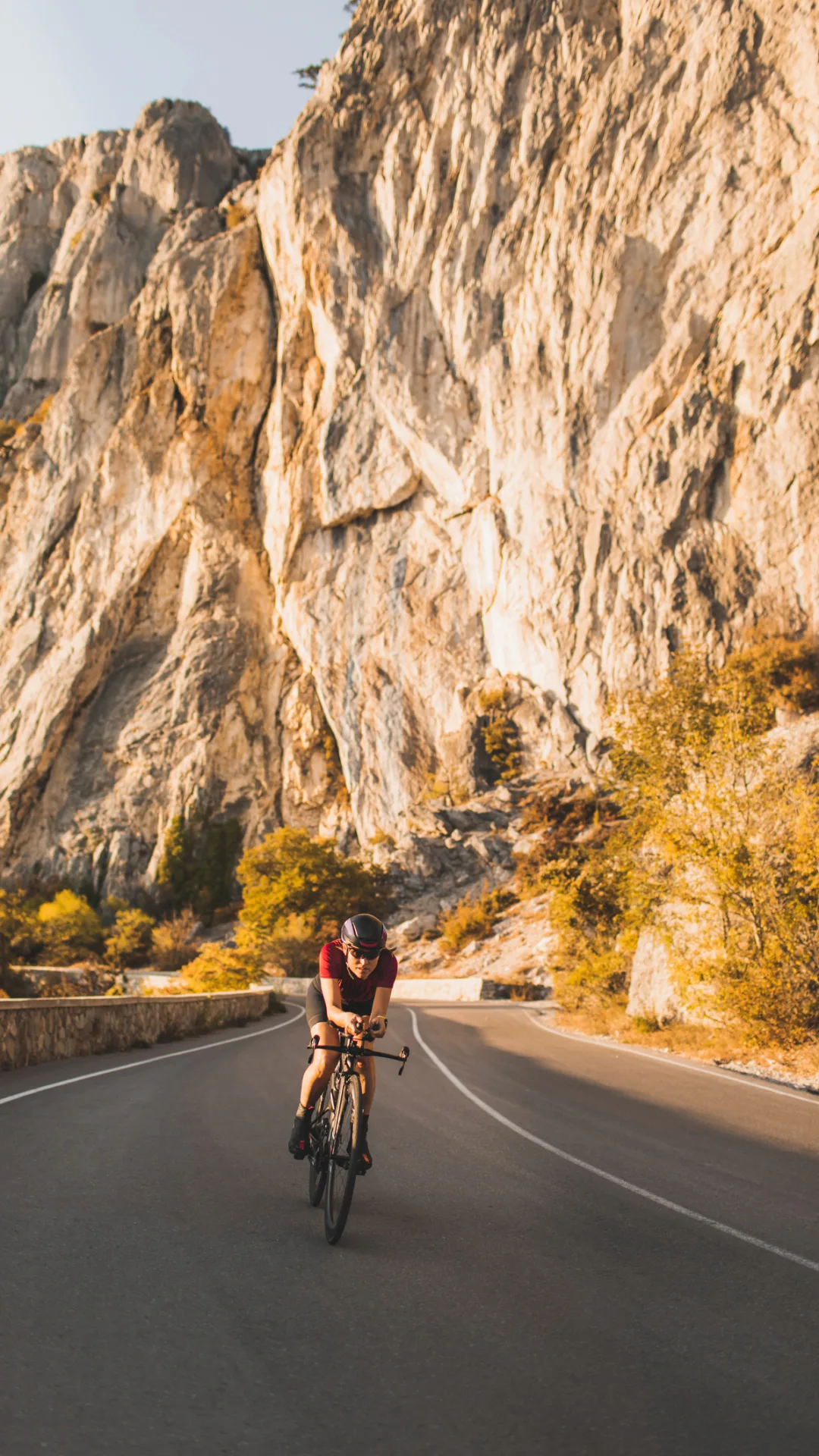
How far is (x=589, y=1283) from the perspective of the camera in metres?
3.77

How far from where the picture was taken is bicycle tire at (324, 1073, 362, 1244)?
168 inches

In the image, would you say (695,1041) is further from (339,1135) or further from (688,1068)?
(339,1135)

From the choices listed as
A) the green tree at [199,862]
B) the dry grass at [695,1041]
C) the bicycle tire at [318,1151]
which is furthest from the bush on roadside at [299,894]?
the bicycle tire at [318,1151]

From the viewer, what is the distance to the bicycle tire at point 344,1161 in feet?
14.0

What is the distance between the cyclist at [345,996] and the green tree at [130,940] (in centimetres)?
5066

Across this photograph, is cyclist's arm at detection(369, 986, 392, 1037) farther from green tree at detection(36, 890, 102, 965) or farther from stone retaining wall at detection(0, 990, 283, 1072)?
green tree at detection(36, 890, 102, 965)

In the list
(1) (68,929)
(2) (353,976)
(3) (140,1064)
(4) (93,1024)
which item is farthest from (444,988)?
(2) (353,976)

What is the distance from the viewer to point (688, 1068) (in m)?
12.8

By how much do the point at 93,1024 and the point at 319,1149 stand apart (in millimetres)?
10149

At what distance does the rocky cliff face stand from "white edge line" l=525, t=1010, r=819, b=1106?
2613 cm

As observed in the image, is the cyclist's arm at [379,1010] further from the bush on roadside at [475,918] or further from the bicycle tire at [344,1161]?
the bush on roadside at [475,918]

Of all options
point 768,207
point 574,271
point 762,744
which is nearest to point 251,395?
point 574,271

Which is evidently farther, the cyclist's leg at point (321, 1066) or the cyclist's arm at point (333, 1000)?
the cyclist's leg at point (321, 1066)

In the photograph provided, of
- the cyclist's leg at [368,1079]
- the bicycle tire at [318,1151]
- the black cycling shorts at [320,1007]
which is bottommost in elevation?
the bicycle tire at [318,1151]
